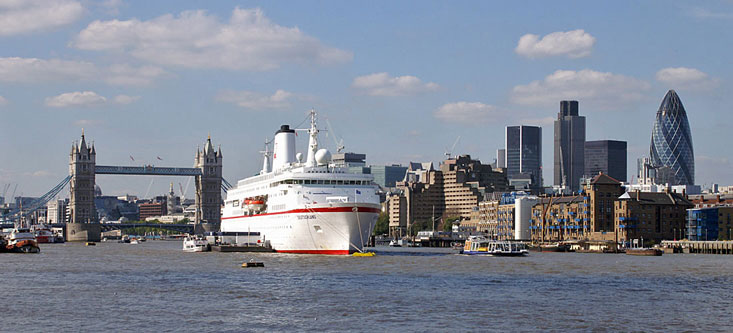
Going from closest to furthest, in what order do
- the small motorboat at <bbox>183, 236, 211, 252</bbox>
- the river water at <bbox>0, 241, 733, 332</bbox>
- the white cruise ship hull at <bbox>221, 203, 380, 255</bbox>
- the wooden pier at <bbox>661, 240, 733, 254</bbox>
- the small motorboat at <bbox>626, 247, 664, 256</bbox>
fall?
1. the river water at <bbox>0, 241, 733, 332</bbox>
2. the white cruise ship hull at <bbox>221, 203, 380, 255</bbox>
3. the small motorboat at <bbox>183, 236, 211, 252</bbox>
4. the small motorboat at <bbox>626, 247, 664, 256</bbox>
5. the wooden pier at <bbox>661, 240, 733, 254</bbox>

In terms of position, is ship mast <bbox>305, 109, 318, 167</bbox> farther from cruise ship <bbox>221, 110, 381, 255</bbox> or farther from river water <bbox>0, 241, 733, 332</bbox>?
river water <bbox>0, 241, 733, 332</bbox>

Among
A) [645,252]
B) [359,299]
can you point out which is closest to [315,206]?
[359,299]

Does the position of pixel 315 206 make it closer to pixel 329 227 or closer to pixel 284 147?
pixel 329 227

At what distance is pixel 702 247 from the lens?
18075 cm

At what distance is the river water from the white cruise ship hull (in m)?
16.5

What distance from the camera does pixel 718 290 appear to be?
239 feet

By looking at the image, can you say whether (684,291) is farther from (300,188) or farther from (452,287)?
(300,188)

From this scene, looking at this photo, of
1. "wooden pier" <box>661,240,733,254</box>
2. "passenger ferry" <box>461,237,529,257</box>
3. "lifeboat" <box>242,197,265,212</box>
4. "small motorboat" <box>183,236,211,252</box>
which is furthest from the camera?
"wooden pier" <box>661,240,733,254</box>

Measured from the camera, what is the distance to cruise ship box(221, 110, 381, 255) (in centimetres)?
11281

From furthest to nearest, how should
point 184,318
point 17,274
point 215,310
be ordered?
point 17,274 → point 215,310 → point 184,318

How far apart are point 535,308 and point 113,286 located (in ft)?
103

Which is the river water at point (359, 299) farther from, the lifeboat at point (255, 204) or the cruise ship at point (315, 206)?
the lifeboat at point (255, 204)

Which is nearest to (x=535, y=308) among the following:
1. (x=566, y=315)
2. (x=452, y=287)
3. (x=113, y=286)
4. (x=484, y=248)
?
(x=566, y=315)

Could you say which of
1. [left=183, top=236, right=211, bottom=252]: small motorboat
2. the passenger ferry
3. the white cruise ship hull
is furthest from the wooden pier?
[left=183, top=236, right=211, bottom=252]: small motorboat
